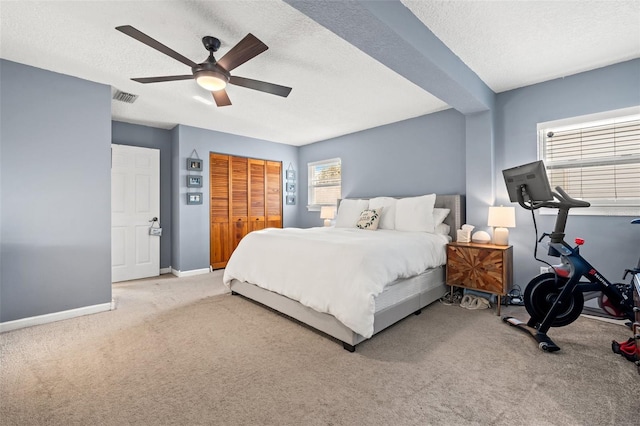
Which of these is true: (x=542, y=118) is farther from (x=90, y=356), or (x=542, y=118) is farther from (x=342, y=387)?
(x=90, y=356)

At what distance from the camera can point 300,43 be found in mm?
2443

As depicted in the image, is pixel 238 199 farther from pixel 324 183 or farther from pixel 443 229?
pixel 443 229

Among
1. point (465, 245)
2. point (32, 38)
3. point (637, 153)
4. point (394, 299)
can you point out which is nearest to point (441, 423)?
point (394, 299)

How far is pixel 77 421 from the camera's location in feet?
4.93

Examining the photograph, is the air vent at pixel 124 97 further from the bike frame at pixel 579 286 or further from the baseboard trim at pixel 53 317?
the bike frame at pixel 579 286

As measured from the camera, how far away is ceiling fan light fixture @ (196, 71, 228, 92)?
2.39m

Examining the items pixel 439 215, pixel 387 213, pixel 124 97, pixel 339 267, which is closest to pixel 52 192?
pixel 124 97

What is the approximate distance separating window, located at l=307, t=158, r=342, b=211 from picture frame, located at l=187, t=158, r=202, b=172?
7.56 feet

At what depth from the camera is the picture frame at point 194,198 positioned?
4.89 metres

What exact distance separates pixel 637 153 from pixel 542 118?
888mm

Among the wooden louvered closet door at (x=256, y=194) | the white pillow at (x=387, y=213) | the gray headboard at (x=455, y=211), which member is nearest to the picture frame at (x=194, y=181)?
the wooden louvered closet door at (x=256, y=194)

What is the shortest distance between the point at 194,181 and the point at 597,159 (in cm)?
542

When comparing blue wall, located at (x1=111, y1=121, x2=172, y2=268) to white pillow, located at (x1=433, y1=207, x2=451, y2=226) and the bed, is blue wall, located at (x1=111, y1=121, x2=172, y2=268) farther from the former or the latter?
white pillow, located at (x1=433, y1=207, x2=451, y2=226)

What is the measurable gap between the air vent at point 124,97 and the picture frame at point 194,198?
1637 mm
